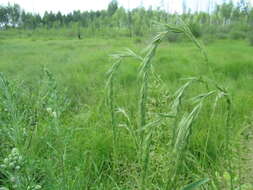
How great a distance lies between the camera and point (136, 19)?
72.2 ft

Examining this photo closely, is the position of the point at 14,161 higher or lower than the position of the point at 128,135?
higher

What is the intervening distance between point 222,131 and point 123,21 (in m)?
25.5

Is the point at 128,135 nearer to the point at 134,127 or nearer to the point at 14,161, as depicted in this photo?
the point at 134,127

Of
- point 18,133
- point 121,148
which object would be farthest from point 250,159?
point 18,133

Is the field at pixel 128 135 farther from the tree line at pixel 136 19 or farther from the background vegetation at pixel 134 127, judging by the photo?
the tree line at pixel 136 19

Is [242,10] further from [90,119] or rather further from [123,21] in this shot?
[90,119]

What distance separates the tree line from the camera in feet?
53.6

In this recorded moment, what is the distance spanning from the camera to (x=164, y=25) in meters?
0.55

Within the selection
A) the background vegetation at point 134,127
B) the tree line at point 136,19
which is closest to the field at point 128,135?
the background vegetation at point 134,127

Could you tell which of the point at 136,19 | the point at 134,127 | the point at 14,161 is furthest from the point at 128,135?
the point at 136,19

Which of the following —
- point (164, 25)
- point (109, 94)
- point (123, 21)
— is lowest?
point (109, 94)

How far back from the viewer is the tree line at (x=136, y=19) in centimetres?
1634

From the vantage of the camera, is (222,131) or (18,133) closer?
(18,133)

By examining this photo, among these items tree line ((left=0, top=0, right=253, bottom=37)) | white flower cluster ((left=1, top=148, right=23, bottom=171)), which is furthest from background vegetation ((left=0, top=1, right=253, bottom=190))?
tree line ((left=0, top=0, right=253, bottom=37))
